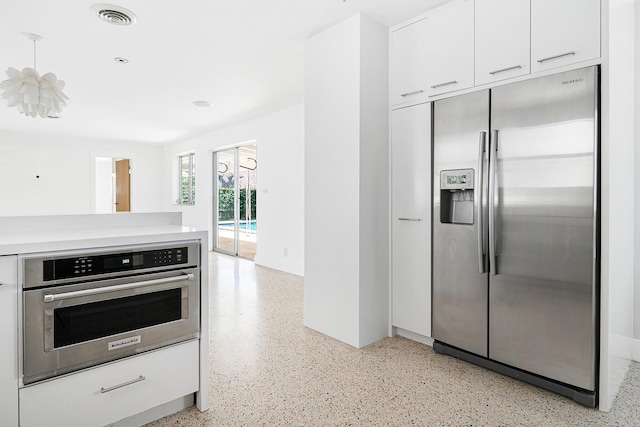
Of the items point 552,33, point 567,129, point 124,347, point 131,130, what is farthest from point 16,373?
point 131,130

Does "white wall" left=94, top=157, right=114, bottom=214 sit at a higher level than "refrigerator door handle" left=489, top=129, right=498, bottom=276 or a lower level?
higher

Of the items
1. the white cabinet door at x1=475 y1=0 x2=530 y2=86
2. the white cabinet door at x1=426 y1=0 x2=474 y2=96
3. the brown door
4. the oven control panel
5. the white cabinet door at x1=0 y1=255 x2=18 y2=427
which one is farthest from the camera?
the brown door

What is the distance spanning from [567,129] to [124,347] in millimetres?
2455

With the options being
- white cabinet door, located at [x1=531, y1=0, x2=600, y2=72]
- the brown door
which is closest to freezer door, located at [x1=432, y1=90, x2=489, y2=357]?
white cabinet door, located at [x1=531, y1=0, x2=600, y2=72]

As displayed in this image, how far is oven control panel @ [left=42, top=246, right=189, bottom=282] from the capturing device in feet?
4.72

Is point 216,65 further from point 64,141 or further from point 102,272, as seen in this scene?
point 64,141

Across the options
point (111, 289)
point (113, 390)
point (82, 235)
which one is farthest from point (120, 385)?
point (82, 235)

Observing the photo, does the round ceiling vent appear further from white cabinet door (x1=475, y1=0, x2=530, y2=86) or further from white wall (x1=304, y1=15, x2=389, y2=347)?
white cabinet door (x1=475, y1=0, x2=530, y2=86)

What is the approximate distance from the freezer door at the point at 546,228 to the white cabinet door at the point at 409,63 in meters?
0.61

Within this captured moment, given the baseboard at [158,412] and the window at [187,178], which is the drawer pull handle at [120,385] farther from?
the window at [187,178]

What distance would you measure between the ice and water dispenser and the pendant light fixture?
9.72 ft

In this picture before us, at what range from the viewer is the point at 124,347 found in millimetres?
1616

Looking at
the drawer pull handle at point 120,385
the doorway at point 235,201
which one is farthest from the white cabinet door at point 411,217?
the doorway at point 235,201

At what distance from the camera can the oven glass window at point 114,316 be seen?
147 centimetres
